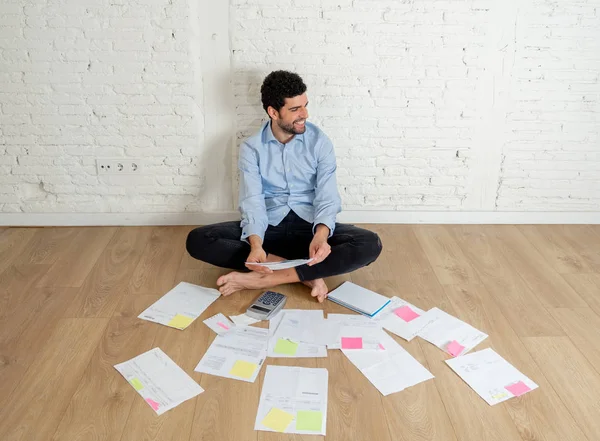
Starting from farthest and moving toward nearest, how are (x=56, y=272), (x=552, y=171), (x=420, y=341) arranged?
1. (x=552, y=171)
2. (x=56, y=272)
3. (x=420, y=341)

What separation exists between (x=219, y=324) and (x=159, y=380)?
0.41m

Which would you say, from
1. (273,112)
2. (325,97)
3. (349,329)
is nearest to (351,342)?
(349,329)

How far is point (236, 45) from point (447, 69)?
3.72 feet

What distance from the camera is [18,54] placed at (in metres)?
3.13

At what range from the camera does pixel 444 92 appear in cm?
329

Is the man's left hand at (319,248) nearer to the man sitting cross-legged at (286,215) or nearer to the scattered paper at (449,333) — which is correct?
the man sitting cross-legged at (286,215)

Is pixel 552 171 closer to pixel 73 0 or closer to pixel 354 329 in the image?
pixel 354 329

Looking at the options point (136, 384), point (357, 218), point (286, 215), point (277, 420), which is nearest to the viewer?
point (277, 420)

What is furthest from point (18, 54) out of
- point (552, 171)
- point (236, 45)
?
point (552, 171)

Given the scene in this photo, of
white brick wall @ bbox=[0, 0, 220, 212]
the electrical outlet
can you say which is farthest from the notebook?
the electrical outlet

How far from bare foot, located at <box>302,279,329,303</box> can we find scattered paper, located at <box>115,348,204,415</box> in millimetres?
734

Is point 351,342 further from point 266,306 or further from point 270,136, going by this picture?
point 270,136

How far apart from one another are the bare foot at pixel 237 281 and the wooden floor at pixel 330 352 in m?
0.04

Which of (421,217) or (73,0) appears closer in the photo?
(73,0)
